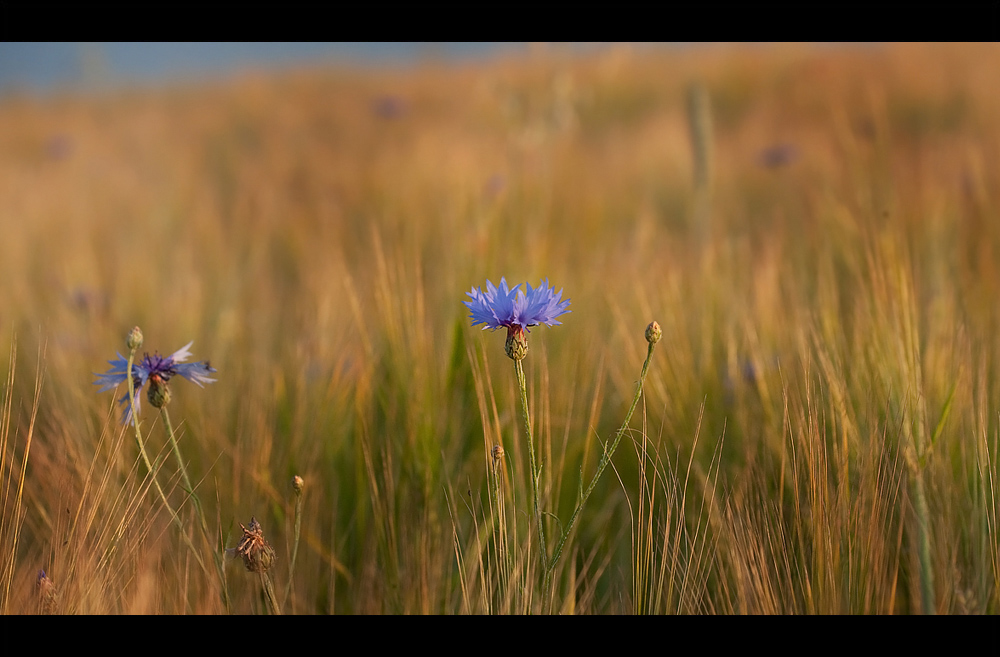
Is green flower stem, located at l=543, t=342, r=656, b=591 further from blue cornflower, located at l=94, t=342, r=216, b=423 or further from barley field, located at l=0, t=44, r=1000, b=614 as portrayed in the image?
blue cornflower, located at l=94, t=342, r=216, b=423

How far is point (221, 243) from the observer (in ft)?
10.6

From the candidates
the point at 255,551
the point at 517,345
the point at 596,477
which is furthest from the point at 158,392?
the point at 596,477

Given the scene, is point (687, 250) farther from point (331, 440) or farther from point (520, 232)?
point (331, 440)

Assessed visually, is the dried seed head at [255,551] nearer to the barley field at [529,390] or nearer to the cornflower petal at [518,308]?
the barley field at [529,390]

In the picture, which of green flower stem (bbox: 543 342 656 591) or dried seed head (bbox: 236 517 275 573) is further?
dried seed head (bbox: 236 517 275 573)

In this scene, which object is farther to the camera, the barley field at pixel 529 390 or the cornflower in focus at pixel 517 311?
the barley field at pixel 529 390

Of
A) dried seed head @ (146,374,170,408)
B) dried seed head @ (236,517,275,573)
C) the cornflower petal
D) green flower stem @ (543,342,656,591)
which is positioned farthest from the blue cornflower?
green flower stem @ (543,342,656,591)

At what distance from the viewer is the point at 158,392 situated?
3.08 ft

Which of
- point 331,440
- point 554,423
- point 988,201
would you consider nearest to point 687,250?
point 988,201

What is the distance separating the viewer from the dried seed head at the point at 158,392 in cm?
93

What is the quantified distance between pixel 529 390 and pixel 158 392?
617mm

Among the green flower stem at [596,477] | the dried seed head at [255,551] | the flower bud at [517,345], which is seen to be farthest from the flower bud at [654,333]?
the dried seed head at [255,551]

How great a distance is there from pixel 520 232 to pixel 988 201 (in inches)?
53.8

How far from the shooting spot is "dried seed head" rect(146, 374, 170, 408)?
0.93m
